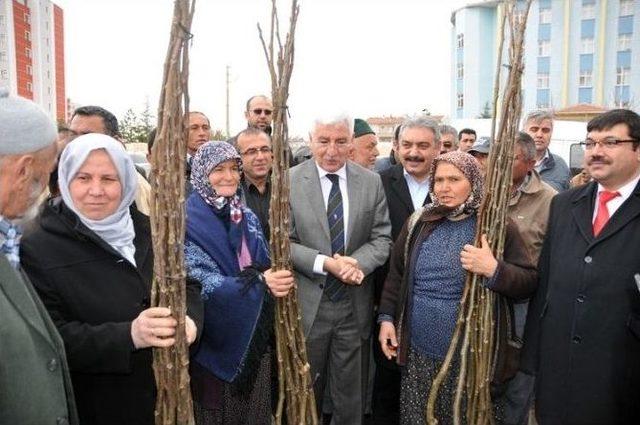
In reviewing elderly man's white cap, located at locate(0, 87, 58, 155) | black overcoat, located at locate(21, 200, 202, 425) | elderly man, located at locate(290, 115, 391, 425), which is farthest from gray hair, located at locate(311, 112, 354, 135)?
elderly man's white cap, located at locate(0, 87, 58, 155)

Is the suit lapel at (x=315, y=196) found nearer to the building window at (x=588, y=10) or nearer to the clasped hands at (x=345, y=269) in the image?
the clasped hands at (x=345, y=269)

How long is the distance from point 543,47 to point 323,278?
37.5 metres

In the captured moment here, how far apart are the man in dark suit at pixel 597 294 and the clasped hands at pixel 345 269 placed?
33.8 inches

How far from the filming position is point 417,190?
3465 mm

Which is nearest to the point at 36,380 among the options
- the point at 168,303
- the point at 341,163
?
the point at 168,303

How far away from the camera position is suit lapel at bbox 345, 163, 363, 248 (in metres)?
3.03

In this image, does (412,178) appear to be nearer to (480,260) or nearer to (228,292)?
(480,260)

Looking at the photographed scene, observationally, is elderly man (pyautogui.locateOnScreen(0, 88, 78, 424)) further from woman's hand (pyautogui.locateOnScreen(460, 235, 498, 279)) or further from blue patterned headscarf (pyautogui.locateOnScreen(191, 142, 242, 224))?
woman's hand (pyautogui.locateOnScreen(460, 235, 498, 279))

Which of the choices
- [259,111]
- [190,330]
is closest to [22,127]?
[190,330]

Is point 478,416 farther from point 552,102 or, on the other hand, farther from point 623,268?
point 552,102

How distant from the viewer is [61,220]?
1.88 metres

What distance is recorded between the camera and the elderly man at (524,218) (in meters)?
3.26

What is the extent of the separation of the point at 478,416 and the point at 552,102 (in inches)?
1410

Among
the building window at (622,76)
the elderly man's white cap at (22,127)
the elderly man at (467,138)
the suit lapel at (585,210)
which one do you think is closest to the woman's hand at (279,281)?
the elderly man's white cap at (22,127)
